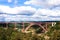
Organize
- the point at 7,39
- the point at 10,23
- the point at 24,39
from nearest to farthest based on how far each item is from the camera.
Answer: the point at 24,39
the point at 7,39
the point at 10,23

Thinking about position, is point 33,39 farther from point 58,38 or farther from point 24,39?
point 58,38

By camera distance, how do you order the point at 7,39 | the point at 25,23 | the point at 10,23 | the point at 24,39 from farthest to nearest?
the point at 25,23 → the point at 10,23 → the point at 7,39 → the point at 24,39

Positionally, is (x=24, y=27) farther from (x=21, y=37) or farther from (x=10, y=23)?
(x=21, y=37)

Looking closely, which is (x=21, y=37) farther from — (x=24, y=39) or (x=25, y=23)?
(x=25, y=23)

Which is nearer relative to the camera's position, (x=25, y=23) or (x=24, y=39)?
(x=24, y=39)

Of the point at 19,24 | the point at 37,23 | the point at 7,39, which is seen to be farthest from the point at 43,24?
the point at 7,39

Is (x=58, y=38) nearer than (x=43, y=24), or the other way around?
(x=58, y=38)

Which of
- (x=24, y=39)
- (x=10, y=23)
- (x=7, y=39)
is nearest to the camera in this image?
(x=24, y=39)

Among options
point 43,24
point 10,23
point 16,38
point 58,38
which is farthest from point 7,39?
point 43,24

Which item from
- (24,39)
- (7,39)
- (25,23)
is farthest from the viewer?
(25,23)
